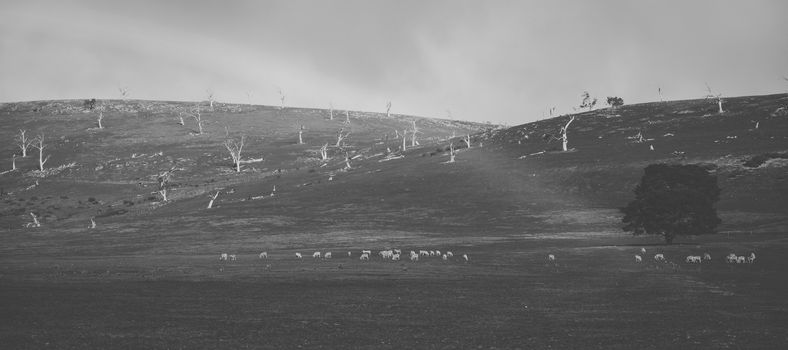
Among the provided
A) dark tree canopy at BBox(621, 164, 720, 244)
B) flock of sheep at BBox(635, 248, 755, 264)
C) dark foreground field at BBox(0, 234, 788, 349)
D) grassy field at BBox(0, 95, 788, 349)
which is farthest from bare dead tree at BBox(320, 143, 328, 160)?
flock of sheep at BBox(635, 248, 755, 264)

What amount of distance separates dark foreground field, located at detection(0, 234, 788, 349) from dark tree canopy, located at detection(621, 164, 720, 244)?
459 inches

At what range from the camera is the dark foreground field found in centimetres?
1906

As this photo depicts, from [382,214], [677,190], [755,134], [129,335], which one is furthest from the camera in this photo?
[755,134]

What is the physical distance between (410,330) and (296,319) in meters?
4.53

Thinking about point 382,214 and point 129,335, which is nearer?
point 129,335

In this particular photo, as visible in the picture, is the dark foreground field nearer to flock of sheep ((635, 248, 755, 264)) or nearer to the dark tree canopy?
flock of sheep ((635, 248, 755, 264))

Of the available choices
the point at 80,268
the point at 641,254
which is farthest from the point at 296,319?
the point at 641,254

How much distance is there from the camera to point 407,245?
6781 cm

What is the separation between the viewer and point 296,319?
74.0ft

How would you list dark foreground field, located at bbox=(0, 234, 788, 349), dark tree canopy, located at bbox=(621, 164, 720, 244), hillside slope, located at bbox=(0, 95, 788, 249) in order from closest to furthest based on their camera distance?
dark foreground field, located at bbox=(0, 234, 788, 349) → dark tree canopy, located at bbox=(621, 164, 720, 244) → hillside slope, located at bbox=(0, 95, 788, 249)

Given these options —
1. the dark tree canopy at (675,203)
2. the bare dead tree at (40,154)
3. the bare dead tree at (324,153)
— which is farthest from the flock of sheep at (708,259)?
the bare dead tree at (40,154)

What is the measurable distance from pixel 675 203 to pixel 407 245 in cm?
2735

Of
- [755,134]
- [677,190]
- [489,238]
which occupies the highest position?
[755,134]

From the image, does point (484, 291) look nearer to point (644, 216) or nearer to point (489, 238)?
point (644, 216)
